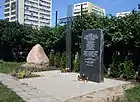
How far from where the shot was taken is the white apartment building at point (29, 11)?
1714 inches

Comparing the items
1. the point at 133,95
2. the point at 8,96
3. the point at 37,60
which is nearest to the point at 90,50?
the point at 133,95

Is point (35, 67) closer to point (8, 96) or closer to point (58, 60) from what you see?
point (58, 60)

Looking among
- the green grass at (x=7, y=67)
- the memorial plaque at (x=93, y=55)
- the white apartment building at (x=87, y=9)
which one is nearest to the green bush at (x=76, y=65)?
the white apartment building at (x=87, y=9)

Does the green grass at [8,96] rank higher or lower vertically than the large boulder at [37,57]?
lower

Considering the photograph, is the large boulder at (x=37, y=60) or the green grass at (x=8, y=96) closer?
the green grass at (x=8, y=96)

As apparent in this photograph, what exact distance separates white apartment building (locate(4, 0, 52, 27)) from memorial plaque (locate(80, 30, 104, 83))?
29.1 metres

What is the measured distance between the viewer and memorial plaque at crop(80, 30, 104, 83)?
13.0 meters

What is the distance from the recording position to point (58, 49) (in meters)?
23.1

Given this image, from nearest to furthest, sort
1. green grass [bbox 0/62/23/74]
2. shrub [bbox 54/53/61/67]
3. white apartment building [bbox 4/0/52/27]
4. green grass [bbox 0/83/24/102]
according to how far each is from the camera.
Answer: green grass [bbox 0/83/24/102]
green grass [bbox 0/62/23/74]
shrub [bbox 54/53/61/67]
white apartment building [bbox 4/0/52/27]

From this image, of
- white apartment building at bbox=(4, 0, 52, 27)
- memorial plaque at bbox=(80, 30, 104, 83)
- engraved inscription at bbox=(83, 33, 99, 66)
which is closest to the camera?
memorial plaque at bbox=(80, 30, 104, 83)

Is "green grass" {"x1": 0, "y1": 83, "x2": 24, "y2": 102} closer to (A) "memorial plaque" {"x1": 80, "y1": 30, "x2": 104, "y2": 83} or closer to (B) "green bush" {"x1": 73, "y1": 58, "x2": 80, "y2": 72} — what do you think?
(A) "memorial plaque" {"x1": 80, "y1": 30, "x2": 104, "y2": 83}

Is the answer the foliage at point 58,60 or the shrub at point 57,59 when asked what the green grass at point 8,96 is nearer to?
the foliage at point 58,60

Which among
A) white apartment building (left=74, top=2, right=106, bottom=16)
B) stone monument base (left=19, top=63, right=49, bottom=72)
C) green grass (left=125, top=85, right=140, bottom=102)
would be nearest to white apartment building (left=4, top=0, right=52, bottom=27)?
white apartment building (left=74, top=2, right=106, bottom=16)

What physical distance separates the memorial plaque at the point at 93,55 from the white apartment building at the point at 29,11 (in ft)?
95.5
